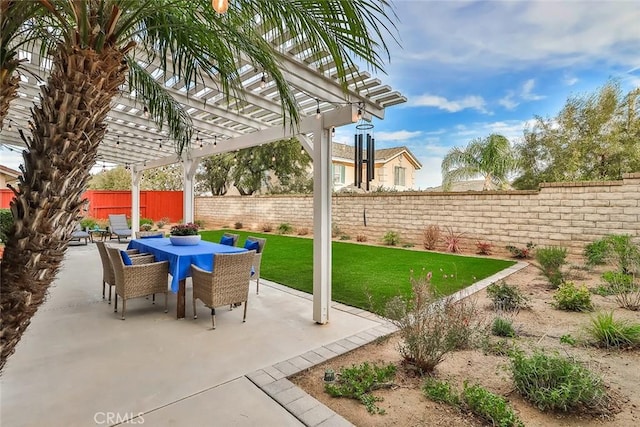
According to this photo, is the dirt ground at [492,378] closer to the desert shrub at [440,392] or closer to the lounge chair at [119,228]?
the desert shrub at [440,392]

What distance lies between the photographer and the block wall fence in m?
7.33

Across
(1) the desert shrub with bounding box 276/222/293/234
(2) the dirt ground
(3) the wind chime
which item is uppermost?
(3) the wind chime

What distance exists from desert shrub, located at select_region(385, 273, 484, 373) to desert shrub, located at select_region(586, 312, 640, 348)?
138cm

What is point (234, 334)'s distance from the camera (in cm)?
376

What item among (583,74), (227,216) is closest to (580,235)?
(583,74)

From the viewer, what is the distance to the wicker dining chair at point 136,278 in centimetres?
421

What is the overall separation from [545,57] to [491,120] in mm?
4535

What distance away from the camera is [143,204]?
17.9 m

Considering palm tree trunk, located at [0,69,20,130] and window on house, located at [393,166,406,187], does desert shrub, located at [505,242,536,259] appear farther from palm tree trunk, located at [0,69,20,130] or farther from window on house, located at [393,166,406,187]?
window on house, located at [393,166,406,187]

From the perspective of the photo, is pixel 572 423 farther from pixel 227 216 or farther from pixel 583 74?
pixel 227 216

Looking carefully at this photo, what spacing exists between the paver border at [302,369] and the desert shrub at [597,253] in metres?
5.20

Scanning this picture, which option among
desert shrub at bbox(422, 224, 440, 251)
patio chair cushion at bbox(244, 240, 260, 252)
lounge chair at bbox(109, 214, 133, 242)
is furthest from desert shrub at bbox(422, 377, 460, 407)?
lounge chair at bbox(109, 214, 133, 242)

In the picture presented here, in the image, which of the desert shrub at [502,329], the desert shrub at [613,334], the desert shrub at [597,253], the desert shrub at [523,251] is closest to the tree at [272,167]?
the desert shrub at [523,251]

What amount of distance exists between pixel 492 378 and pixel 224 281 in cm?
293
